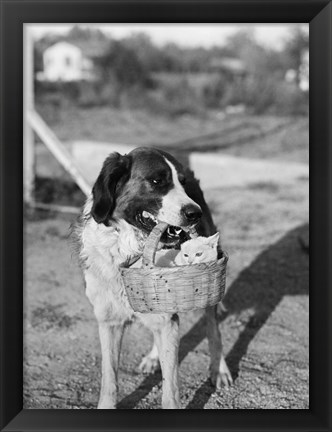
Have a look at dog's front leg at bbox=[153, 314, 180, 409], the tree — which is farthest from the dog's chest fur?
the tree

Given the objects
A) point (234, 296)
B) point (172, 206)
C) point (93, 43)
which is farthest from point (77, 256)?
point (93, 43)

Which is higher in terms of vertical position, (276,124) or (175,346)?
(276,124)

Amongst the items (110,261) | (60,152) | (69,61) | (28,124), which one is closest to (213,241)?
(110,261)

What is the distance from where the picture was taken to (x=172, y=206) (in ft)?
12.2

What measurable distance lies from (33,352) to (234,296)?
6.75 ft

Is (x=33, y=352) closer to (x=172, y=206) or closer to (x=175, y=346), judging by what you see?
(x=175, y=346)

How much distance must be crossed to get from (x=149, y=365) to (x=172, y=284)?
151cm

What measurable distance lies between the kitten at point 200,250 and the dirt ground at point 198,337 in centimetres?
81

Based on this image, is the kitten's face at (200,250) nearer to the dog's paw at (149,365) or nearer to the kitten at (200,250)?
the kitten at (200,250)

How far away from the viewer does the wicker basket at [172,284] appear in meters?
3.37

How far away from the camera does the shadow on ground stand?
4.49m

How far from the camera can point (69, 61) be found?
34.1 meters
